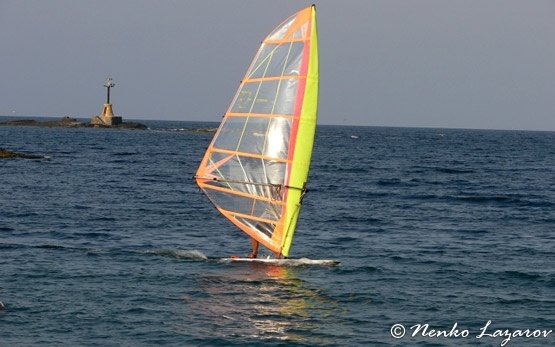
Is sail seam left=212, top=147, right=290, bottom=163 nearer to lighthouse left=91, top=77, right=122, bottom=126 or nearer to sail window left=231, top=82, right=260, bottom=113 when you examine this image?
sail window left=231, top=82, right=260, bottom=113

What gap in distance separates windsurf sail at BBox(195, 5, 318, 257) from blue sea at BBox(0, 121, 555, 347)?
1785 mm

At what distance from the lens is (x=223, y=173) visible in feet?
94.9

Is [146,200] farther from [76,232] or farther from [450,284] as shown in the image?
[450,284]

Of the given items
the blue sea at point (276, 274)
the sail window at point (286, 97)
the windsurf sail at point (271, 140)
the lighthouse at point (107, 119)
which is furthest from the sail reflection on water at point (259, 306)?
the lighthouse at point (107, 119)

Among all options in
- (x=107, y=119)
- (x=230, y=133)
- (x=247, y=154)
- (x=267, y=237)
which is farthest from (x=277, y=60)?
(x=107, y=119)

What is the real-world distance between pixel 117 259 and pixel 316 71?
8.86 m

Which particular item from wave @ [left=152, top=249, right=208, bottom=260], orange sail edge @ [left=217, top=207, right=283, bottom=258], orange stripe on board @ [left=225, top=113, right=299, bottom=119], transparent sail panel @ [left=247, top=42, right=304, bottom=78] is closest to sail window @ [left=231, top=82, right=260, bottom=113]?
orange stripe on board @ [left=225, top=113, right=299, bottom=119]

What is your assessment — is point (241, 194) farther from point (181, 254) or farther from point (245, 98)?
point (181, 254)

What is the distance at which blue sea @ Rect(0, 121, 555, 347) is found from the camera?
21375mm

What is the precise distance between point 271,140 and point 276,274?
4092mm

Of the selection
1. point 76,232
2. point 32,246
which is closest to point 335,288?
point 32,246

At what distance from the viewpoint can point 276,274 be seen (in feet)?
90.4

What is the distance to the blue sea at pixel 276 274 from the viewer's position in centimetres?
2138

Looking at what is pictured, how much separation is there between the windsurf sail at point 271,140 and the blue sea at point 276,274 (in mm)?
1785
